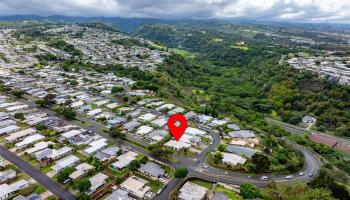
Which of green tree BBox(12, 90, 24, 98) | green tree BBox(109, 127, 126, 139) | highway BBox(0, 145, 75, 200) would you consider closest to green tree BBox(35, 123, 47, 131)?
highway BBox(0, 145, 75, 200)

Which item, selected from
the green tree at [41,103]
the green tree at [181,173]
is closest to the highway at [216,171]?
the green tree at [181,173]

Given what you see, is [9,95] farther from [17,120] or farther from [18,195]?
[18,195]

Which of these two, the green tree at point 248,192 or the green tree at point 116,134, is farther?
the green tree at point 116,134

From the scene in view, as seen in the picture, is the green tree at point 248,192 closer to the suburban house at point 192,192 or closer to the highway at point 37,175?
the suburban house at point 192,192

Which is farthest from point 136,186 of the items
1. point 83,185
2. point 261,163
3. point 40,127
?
point 40,127

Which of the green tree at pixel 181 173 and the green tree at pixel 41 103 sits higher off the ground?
the green tree at pixel 41 103

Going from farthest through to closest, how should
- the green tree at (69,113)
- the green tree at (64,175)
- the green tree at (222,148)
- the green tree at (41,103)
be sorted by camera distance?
the green tree at (41,103), the green tree at (69,113), the green tree at (222,148), the green tree at (64,175)

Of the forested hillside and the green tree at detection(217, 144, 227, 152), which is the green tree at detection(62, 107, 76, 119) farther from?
the green tree at detection(217, 144, 227, 152)

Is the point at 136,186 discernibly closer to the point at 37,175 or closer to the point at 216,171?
the point at 216,171
